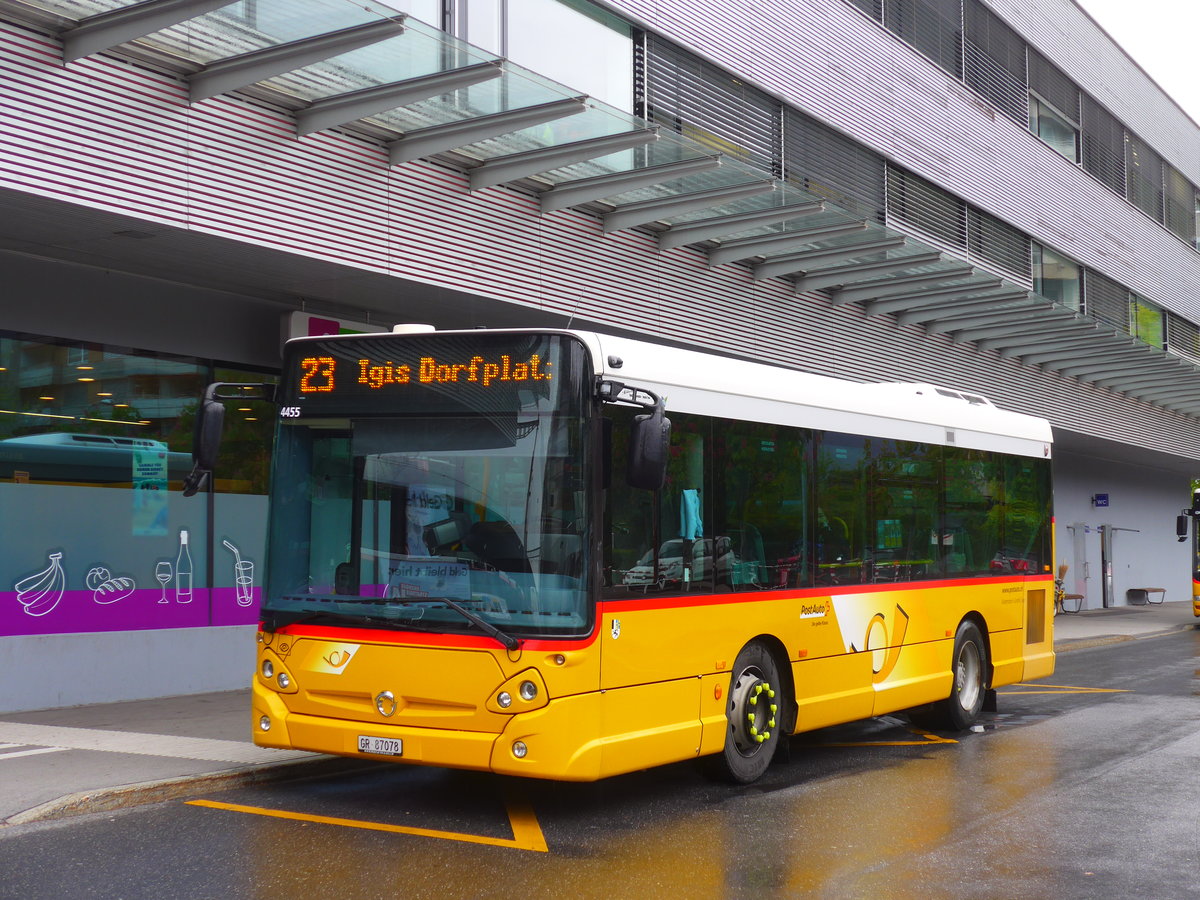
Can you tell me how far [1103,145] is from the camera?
3225cm

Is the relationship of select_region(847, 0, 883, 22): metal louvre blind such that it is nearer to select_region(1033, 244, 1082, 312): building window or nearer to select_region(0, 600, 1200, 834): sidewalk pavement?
select_region(1033, 244, 1082, 312): building window

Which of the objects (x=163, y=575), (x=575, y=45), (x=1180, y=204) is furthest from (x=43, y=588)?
(x=1180, y=204)

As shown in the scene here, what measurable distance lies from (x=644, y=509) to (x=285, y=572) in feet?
7.44

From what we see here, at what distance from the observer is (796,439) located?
9.58 m

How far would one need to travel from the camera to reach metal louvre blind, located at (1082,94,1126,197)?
31.3m

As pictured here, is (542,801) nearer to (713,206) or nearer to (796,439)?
(796,439)

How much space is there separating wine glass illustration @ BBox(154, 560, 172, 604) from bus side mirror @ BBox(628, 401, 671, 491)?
24.1 ft

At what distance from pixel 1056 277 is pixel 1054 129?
3860 mm

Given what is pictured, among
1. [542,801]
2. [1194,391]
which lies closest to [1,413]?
[542,801]

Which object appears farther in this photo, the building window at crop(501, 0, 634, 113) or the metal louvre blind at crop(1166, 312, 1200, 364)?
the metal louvre blind at crop(1166, 312, 1200, 364)

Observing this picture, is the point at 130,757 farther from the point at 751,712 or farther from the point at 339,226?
the point at 339,226

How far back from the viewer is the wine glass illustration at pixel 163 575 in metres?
12.9

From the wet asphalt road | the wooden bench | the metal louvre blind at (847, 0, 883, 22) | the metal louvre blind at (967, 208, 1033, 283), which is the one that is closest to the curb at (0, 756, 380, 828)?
the wet asphalt road

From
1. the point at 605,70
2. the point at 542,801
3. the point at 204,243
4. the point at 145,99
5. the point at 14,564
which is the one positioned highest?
the point at 605,70
